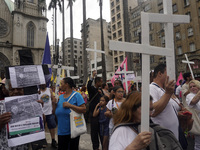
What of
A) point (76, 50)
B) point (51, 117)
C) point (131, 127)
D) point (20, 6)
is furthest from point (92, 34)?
point (131, 127)

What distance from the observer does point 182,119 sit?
2115 millimetres

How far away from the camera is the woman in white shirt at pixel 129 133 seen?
127cm

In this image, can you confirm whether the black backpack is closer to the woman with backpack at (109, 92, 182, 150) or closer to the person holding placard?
the woman with backpack at (109, 92, 182, 150)

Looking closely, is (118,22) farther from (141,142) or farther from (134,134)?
(141,142)

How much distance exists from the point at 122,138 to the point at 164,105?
2.39 feet

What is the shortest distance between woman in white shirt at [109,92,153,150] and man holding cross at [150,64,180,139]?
16.3 inches

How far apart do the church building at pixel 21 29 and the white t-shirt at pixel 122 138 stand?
32.9m

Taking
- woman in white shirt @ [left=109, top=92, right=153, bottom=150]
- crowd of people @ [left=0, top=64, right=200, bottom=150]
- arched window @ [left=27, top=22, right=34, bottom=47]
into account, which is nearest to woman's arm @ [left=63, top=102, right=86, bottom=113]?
crowd of people @ [left=0, top=64, right=200, bottom=150]

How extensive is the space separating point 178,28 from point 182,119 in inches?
1102

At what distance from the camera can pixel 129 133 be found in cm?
138

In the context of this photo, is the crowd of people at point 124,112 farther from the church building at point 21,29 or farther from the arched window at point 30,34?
the arched window at point 30,34

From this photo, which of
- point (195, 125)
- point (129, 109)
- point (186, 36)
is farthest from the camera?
point (186, 36)

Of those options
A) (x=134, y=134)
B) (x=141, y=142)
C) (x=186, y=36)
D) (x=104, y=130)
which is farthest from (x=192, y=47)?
(x=141, y=142)

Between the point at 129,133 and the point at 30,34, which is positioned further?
the point at 30,34
